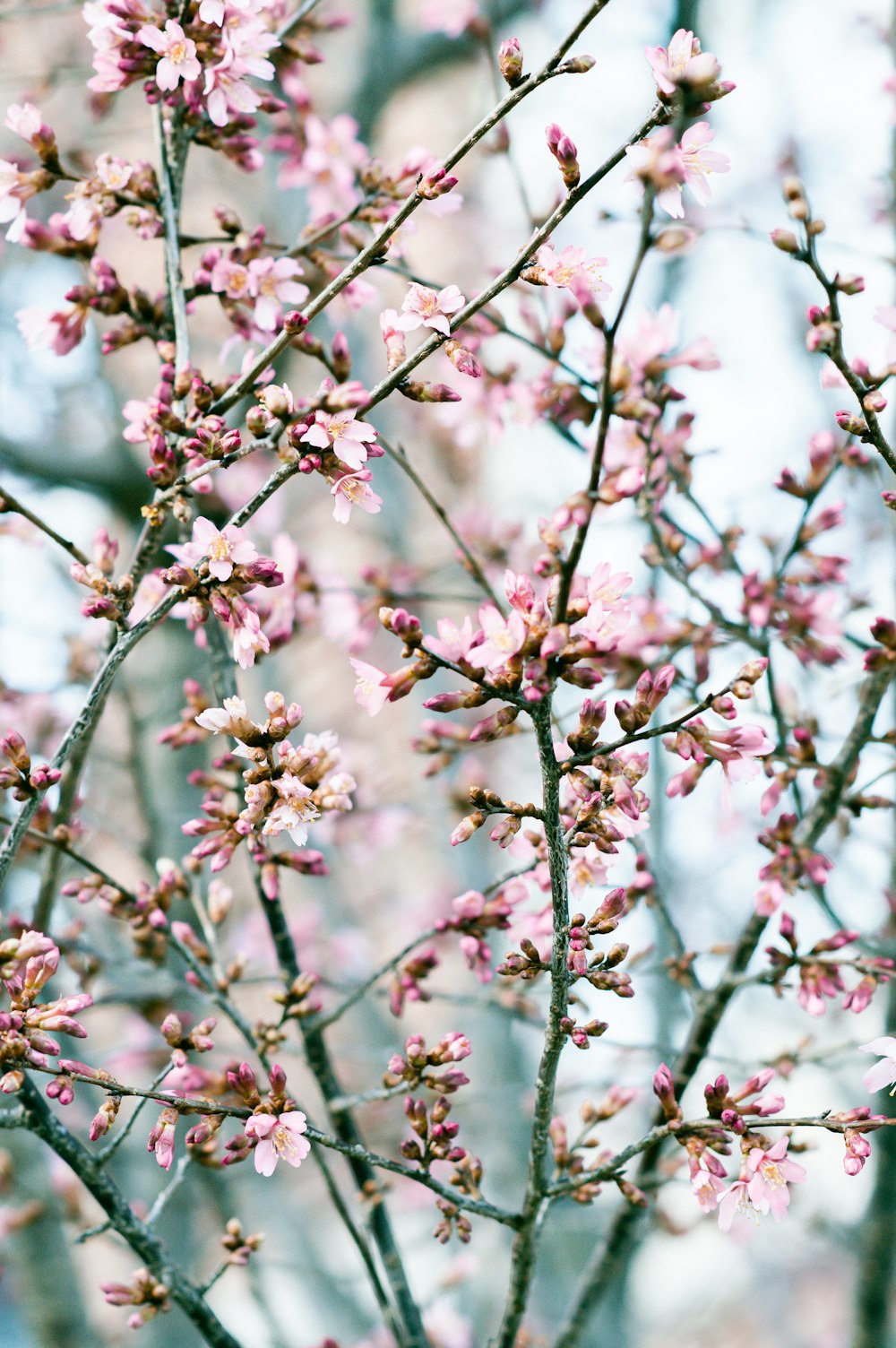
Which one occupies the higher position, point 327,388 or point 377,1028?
point 377,1028

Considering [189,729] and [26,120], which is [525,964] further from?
[26,120]

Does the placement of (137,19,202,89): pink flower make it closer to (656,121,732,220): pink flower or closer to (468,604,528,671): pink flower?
(656,121,732,220): pink flower

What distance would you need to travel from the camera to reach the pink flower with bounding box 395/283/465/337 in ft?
4.41

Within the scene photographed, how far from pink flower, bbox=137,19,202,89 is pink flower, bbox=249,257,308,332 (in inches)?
11.7

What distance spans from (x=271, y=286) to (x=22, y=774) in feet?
3.07

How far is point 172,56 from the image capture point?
1601mm

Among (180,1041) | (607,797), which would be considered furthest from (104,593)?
(607,797)

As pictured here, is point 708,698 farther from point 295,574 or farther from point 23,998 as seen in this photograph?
point 295,574

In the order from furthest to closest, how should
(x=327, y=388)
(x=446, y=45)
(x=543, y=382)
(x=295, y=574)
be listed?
(x=446, y=45)
(x=295, y=574)
(x=543, y=382)
(x=327, y=388)

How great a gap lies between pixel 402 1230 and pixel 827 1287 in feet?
19.8

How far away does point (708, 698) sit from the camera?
130 centimetres

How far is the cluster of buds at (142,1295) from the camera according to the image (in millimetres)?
1596

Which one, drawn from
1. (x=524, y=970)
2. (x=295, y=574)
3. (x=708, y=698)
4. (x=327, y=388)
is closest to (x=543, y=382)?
(x=295, y=574)

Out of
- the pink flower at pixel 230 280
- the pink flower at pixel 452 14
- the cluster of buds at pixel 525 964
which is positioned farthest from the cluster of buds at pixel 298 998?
the pink flower at pixel 452 14
